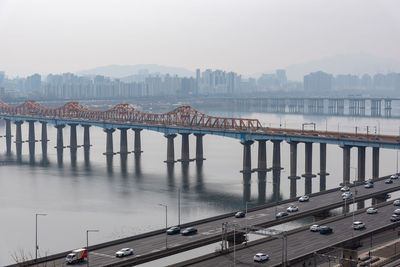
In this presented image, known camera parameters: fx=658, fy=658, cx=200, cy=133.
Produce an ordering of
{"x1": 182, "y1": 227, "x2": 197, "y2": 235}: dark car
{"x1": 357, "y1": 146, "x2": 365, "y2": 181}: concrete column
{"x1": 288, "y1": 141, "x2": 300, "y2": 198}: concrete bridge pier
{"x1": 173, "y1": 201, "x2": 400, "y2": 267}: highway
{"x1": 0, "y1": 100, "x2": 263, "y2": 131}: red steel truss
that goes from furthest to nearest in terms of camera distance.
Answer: {"x1": 0, "y1": 100, "x2": 263, "y2": 131}: red steel truss, {"x1": 288, "y1": 141, "x2": 300, "y2": 198}: concrete bridge pier, {"x1": 357, "y1": 146, "x2": 365, "y2": 181}: concrete column, {"x1": 182, "y1": 227, "x2": 197, "y2": 235}: dark car, {"x1": 173, "y1": 201, "x2": 400, "y2": 267}: highway

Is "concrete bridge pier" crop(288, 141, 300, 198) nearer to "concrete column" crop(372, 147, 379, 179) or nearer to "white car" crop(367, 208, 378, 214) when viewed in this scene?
"concrete column" crop(372, 147, 379, 179)

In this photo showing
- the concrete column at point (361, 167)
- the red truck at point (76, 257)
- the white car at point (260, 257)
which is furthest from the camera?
the concrete column at point (361, 167)

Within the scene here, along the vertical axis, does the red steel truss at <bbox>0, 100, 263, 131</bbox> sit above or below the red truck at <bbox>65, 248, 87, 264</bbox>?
above

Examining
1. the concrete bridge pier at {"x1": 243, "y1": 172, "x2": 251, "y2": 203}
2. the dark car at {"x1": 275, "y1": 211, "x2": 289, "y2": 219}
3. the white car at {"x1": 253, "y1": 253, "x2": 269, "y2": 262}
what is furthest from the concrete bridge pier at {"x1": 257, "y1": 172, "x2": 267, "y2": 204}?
the white car at {"x1": 253, "y1": 253, "x2": 269, "y2": 262}

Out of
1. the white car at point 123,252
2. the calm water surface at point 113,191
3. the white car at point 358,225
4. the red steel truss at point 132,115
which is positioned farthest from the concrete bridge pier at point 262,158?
the white car at point 123,252

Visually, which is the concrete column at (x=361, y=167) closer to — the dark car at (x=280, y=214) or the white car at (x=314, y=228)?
the dark car at (x=280, y=214)

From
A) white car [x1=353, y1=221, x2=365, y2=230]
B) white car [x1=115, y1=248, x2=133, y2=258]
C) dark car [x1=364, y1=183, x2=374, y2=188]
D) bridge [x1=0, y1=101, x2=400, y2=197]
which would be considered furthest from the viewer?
bridge [x1=0, y1=101, x2=400, y2=197]

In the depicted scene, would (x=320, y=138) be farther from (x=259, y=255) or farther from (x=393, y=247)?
(x=259, y=255)
